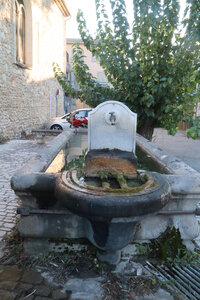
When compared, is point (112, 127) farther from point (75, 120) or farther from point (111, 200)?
point (75, 120)

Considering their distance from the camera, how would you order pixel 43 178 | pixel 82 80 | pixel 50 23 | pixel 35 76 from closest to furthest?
pixel 43 178
pixel 82 80
pixel 35 76
pixel 50 23

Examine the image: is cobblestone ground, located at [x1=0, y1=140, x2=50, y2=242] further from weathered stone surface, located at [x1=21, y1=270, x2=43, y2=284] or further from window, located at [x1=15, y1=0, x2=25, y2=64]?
window, located at [x1=15, y1=0, x2=25, y2=64]

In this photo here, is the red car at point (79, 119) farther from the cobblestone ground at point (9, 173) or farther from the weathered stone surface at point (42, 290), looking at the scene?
the weathered stone surface at point (42, 290)

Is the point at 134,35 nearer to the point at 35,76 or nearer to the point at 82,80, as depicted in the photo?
the point at 82,80

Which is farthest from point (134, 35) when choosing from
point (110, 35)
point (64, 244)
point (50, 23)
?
point (50, 23)

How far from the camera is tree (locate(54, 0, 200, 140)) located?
448 centimetres

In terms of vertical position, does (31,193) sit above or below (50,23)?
below

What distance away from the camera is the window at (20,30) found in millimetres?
10570

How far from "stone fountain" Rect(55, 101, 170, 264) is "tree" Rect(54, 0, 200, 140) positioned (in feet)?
6.81

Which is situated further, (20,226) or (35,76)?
(35,76)

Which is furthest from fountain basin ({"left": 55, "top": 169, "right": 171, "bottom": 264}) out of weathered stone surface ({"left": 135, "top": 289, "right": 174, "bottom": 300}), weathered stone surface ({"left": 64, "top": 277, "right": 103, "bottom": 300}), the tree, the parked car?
the parked car

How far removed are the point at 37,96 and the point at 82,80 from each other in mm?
8296

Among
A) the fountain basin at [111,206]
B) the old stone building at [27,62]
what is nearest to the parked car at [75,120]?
the old stone building at [27,62]

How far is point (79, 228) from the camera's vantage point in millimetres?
2445
